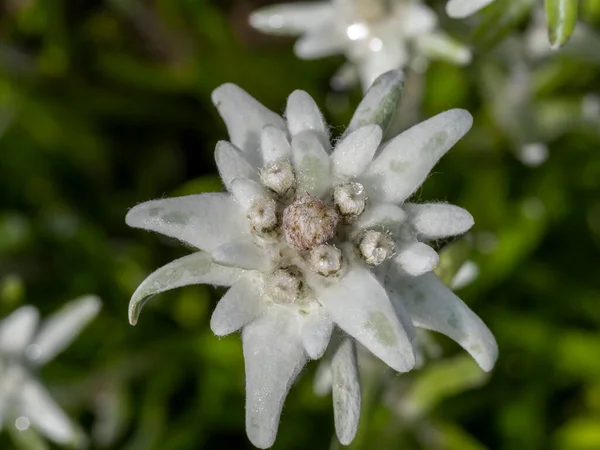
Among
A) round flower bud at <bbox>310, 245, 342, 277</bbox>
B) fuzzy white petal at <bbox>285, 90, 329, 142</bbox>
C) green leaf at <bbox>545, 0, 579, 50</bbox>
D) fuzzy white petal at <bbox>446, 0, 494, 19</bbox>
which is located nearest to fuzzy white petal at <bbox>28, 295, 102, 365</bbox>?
fuzzy white petal at <bbox>285, 90, 329, 142</bbox>

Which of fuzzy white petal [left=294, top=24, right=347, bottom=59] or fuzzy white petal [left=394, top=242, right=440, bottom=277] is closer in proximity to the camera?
fuzzy white petal [left=394, top=242, right=440, bottom=277]

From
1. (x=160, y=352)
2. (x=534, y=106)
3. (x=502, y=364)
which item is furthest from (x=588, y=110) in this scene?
(x=160, y=352)

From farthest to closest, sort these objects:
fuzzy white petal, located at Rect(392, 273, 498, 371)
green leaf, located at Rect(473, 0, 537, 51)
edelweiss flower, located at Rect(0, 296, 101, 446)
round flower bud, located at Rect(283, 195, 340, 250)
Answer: edelweiss flower, located at Rect(0, 296, 101, 446), green leaf, located at Rect(473, 0, 537, 51), fuzzy white petal, located at Rect(392, 273, 498, 371), round flower bud, located at Rect(283, 195, 340, 250)

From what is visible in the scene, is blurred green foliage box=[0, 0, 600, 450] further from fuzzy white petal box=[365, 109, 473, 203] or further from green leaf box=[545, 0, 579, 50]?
fuzzy white petal box=[365, 109, 473, 203]

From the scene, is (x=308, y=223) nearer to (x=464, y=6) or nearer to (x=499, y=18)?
(x=464, y=6)

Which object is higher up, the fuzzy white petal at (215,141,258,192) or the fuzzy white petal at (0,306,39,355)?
the fuzzy white petal at (215,141,258,192)

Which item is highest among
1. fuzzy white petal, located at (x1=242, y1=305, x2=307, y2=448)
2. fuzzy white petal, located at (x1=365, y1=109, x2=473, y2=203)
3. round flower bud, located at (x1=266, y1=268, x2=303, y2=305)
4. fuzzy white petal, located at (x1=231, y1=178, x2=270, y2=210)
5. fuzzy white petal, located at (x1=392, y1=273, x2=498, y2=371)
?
fuzzy white petal, located at (x1=231, y1=178, x2=270, y2=210)

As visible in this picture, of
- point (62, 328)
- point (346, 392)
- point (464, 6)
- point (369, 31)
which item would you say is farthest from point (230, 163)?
point (62, 328)
